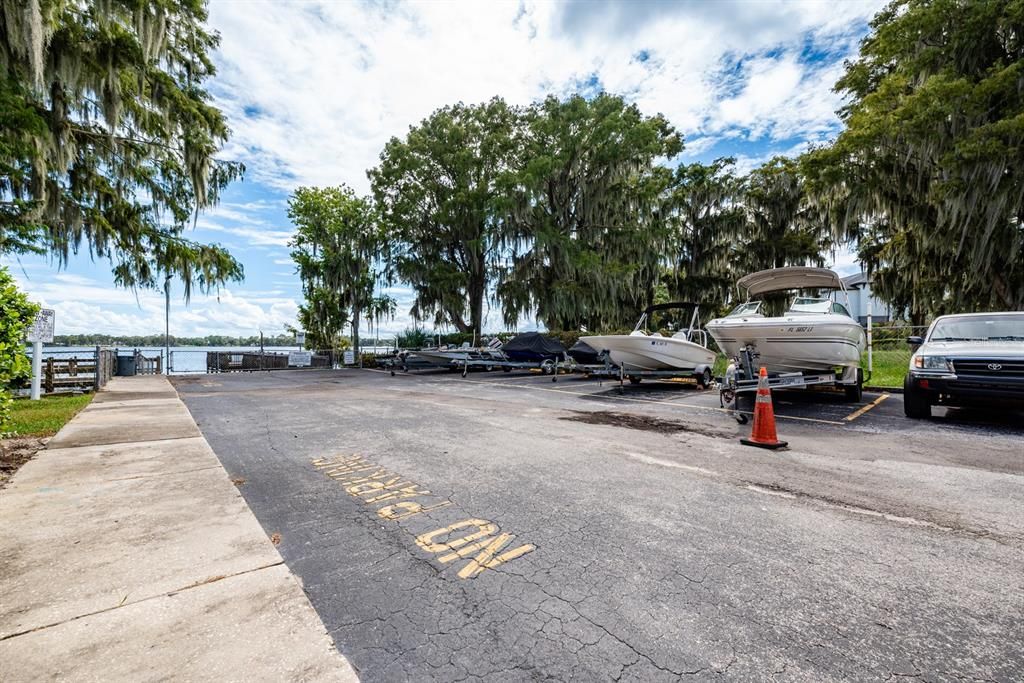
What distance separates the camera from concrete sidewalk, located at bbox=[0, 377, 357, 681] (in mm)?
1602

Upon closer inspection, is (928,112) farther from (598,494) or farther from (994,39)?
(598,494)

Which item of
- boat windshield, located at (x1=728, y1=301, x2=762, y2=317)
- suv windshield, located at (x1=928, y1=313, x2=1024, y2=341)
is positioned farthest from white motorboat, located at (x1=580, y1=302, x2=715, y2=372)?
suv windshield, located at (x1=928, y1=313, x2=1024, y2=341)

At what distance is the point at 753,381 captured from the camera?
7344mm

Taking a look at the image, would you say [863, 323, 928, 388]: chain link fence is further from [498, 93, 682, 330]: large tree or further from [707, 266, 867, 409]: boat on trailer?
[498, 93, 682, 330]: large tree

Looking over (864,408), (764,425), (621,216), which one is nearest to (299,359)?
(621,216)

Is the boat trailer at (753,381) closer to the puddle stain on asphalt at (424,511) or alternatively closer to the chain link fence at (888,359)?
the chain link fence at (888,359)

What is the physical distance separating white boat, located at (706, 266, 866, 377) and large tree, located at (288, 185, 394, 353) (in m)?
22.1

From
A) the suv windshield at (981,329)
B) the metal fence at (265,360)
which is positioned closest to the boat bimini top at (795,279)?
the suv windshield at (981,329)

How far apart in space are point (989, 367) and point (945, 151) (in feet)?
39.1

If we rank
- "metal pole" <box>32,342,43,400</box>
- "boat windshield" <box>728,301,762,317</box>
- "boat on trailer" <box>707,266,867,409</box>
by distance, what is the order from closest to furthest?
"boat on trailer" <box>707,266,867,409</box> < "boat windshield" <box>728,301,762,317</box> < "metal pole" <box>32,342,43,400</box>

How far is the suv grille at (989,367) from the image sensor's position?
18.6 ft

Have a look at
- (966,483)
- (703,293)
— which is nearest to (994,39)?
(703,293)

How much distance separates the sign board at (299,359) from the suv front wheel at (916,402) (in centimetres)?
2937

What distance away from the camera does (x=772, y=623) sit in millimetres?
1868
